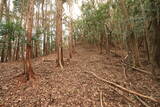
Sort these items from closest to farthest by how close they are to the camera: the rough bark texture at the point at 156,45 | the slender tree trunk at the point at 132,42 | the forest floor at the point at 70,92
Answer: the forest floor at the point at 70,92 → the rough bark texture at the point at 156,45 → the slender tree trunk at the point at 132,42

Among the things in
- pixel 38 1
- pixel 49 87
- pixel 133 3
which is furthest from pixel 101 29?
pixel 49 87

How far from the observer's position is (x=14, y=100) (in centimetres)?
449

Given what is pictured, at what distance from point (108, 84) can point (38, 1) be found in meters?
15.8

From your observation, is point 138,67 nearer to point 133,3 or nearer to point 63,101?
point 133,3

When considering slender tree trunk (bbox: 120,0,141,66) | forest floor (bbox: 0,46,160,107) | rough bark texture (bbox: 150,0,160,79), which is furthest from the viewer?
slender tree trunk (bbox: 120,0,141,66)

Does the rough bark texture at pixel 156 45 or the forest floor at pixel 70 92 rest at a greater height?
the rough bark texture at pixel 156 45

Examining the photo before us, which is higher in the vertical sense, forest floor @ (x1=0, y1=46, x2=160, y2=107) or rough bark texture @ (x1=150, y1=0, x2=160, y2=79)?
rough bark texture @ (x1=150, y1=0, x2=160, y2=79)

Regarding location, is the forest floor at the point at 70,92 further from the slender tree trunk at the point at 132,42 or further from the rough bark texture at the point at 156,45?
A: the slender tree trunk at the point at 132,42

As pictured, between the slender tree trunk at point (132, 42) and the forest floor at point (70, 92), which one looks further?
the slender tree trunk at point (132, 42)

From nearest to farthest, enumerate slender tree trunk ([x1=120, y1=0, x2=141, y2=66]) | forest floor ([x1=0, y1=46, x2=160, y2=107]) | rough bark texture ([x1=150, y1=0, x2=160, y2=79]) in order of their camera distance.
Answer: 1. forest floor ([x1=0, y1=46, x2=160, y2=107])
2. rough bark texture ([x1=150, y1=0, x2=160, y2=79])
3. slender tree trunk ([x1=120, y1=0, x2=141, y2=66])

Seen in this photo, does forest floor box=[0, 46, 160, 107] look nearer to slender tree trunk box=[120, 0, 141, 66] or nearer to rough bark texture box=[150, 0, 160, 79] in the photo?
rough bark texture box=[150, 0, 160, 79]

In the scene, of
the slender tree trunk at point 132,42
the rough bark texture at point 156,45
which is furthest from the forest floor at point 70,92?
the slender tree trunk at point 132,42

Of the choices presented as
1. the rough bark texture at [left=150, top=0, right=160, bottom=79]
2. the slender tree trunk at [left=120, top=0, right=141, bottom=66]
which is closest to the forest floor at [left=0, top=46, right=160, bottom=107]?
the rough bark texture at [left=150, top=0, right=160, bottom=79]

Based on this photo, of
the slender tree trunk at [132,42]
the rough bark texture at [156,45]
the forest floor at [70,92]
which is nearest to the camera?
the forest floor at [70,92]
